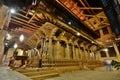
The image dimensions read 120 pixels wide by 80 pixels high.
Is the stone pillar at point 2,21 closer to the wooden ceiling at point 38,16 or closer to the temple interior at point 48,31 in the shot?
the temple interior at point 48,31

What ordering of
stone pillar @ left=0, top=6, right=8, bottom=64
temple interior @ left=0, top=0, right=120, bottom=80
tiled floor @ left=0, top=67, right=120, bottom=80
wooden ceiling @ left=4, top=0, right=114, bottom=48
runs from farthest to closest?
1. wooden ceiling @ left=4, top=0, right=114, bottom=48
2. temple interior @ left=0, top=0, right=120, bottom=80
3. stone pillar @ left=0, top=6, right=8, bottom=64
4. tiled floor @ left=0, top=67, right=120, bottom=80

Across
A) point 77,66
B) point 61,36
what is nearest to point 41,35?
point 61,36

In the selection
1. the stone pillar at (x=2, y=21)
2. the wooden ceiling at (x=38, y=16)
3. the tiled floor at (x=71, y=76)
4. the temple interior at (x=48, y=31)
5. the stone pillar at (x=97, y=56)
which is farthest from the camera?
the stone pillar at (x=97, y=56)

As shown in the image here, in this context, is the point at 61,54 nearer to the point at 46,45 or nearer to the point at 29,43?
the point at 46,45

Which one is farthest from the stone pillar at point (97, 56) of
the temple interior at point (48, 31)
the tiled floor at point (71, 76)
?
the tiled floor at point (71, 76)

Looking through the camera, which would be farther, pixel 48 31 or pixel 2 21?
pixel 48 31

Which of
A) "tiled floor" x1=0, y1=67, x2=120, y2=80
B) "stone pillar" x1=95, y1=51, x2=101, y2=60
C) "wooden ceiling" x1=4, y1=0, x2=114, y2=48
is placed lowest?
"tiled floor" x1=0, y1=67, x2=120, y2=80

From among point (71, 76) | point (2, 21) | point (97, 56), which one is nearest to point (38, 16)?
point (2, 21)

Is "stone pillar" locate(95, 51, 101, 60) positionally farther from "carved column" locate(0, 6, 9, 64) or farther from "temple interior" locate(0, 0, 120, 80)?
"carved column" locate(0, 6, 9, 64)

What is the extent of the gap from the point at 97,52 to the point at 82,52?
13.7 feet

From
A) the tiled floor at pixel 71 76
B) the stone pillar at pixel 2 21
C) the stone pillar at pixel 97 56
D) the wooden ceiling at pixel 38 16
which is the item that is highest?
the wooden ceiling at pixel 38 16

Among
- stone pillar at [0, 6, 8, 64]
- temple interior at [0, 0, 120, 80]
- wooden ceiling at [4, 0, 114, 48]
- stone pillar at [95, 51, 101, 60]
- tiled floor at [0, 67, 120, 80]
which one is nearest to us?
tiled floor at [0, 67, 120, 80]

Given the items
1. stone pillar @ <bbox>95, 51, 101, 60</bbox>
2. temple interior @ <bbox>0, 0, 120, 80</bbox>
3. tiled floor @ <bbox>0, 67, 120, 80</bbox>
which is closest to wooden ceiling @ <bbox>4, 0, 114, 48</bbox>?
temple interior @ <bbox>0, 0, 120, 80</bbox>

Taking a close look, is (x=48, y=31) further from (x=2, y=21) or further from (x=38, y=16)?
(x=2, y=21)
